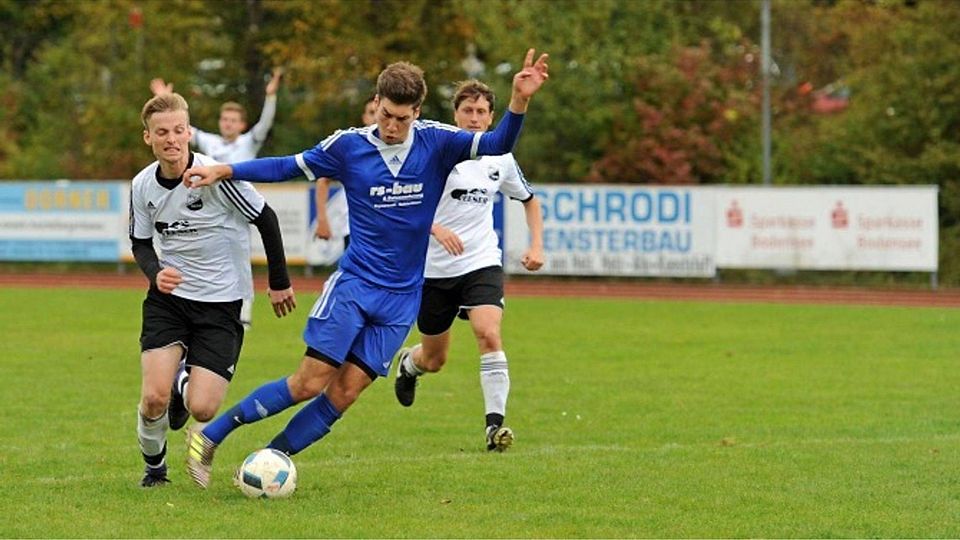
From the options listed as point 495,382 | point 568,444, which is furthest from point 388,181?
point 568,444

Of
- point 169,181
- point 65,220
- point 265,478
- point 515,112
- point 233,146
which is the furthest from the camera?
point 65,220

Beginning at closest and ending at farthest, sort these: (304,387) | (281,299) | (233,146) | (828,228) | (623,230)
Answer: (304,387)
(281,299)
(233,146)
(828,228)
(623,230)

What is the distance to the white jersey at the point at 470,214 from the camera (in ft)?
35.5

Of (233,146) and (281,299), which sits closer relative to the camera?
(281,299)

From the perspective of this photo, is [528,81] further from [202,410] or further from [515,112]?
[202,410]

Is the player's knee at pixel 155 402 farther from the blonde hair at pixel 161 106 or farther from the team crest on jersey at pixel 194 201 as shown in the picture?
the blonde hair at pixel 161 106

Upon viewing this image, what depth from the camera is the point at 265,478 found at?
7973 mm

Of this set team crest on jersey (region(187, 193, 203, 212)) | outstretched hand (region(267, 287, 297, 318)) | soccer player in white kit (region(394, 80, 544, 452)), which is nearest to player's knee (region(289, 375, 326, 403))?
outstretched hand (region(267, 287, 297, 318))

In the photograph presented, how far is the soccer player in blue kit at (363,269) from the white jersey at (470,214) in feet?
8.08

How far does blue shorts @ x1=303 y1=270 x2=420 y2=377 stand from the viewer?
26.7ft

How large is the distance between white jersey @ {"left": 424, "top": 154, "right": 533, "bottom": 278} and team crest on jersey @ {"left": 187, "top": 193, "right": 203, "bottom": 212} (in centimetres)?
261

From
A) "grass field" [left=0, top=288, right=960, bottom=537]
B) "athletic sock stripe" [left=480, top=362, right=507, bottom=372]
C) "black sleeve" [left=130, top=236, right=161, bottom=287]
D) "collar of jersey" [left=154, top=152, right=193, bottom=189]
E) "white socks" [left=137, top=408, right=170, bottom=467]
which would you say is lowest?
"grass field" [left=0, top=288, right=960, bottom=537]

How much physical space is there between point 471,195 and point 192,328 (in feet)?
9.31

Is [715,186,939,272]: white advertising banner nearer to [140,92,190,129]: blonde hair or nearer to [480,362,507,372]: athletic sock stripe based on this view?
[480,362,507,372]: athletic sock stripe
